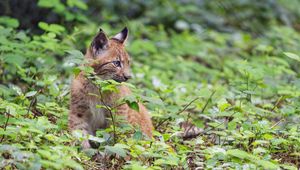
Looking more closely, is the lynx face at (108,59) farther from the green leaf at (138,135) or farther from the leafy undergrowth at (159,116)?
the green leaf at (138,135)

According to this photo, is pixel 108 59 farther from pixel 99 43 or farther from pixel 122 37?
pixel 122 37

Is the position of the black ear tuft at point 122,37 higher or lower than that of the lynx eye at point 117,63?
higher

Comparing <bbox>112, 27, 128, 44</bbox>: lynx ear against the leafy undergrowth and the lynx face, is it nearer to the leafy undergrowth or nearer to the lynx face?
the lynx face

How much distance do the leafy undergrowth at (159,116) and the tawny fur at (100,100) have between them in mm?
191

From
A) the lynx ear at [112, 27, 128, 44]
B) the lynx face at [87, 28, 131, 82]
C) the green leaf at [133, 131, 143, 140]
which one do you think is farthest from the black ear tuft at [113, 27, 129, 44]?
the green leaf at [133, 131, 143, 140]

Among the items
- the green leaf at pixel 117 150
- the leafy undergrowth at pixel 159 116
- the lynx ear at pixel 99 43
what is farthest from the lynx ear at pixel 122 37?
the green leaf at pixel 117 150

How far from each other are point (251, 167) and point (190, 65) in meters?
5.44

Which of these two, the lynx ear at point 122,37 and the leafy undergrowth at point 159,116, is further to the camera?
the lynx ear at point 122,37

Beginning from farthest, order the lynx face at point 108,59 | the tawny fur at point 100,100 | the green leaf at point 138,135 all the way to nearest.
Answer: the lynx face at point 108,59 → the tawny fur at point 100,100 → the green leaf at point 138,135

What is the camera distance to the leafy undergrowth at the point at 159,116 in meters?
5.59

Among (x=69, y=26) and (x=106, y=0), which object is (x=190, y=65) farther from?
(x=106, y=0)

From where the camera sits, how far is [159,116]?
7.19 m

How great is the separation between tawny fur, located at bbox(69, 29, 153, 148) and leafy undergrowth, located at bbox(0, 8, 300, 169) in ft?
0.63

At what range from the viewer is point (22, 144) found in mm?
5762
